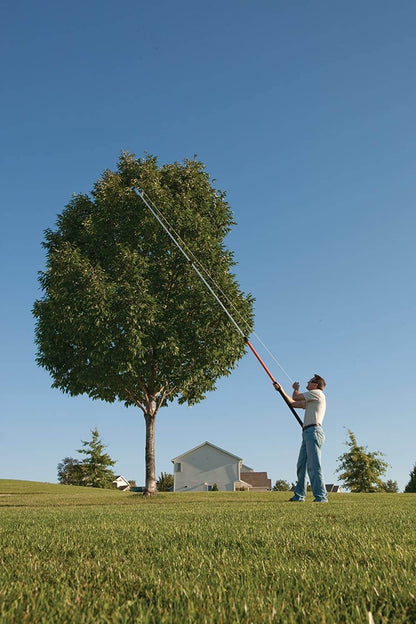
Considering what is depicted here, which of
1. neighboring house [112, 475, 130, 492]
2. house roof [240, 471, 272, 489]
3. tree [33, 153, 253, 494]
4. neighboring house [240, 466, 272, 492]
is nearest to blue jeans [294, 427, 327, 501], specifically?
tree [33, 153, 253, 494]

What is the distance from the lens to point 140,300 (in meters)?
21.6

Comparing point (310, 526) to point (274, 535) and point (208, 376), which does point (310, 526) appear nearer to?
point (274, 535)

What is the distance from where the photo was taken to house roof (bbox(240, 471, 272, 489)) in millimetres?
87863

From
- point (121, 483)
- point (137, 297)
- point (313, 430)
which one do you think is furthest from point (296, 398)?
point (121, 483)

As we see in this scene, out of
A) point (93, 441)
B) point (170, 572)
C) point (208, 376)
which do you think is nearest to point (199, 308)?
point (208, 376)

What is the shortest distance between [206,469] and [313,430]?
68111mm

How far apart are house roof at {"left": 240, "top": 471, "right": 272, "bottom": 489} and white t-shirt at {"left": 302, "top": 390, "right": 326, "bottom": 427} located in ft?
261

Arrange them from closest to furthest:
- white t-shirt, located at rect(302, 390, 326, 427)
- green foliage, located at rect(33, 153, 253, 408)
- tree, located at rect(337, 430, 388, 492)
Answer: white t-shirt, located at rect(302, 390, 326, 427), green foliage, located at rect(33, 153, 253, 408), tree, located at rect(337, 430, 388, 492)

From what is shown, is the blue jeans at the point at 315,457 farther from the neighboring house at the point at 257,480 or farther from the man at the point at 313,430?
the neighboring house at the point at 257,480

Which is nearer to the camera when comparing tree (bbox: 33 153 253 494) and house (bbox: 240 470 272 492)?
tree (bbox: 33 153 253 494)

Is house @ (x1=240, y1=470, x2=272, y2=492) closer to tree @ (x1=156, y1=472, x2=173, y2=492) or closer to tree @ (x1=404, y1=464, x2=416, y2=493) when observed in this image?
tree @ (x1=156, y1=472, x2=173, y2=492)

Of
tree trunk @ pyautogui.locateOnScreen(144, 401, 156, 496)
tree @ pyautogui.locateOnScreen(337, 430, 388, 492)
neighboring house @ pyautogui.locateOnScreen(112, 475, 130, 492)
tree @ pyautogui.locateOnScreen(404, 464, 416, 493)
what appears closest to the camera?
tree trunk @ pyautogui.locateOnScreen(144, 401, 156, 496)

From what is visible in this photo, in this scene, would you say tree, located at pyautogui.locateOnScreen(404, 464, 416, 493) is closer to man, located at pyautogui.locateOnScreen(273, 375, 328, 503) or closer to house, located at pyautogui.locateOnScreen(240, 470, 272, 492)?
man, located at pyautogui.locateOnScreen(273, 375, 328, 503)

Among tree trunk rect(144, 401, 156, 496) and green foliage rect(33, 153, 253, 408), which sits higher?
green foliage rect(33, 153, 253, 408)
